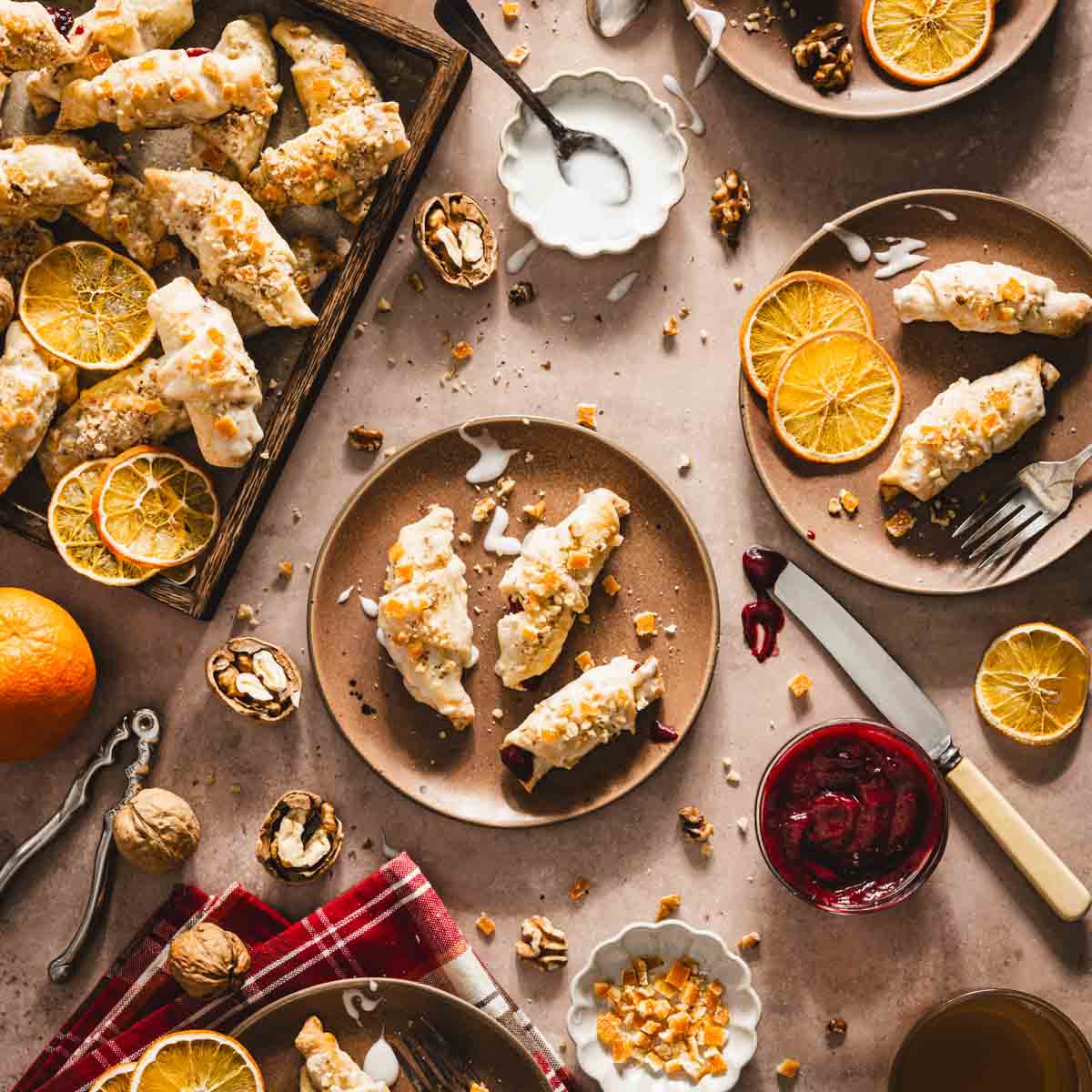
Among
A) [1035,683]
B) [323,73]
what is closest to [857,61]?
[323,73]

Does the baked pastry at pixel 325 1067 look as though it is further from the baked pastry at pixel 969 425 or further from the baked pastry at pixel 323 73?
the baked pastry at pixel 323 73

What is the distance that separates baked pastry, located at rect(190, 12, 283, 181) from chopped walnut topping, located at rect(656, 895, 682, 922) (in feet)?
7.32

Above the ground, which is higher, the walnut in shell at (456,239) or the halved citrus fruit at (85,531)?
the walnut in shell at (456,239)

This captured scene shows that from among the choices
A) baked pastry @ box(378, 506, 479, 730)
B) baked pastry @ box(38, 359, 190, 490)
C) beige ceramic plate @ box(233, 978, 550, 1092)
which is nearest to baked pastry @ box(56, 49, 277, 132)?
baked pastry @ box(38, 359, 190, 490)

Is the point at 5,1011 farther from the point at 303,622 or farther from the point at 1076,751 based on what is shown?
the point at 1076,751

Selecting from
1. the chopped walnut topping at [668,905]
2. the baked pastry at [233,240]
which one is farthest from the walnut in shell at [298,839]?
the baked pastry at [233,240]

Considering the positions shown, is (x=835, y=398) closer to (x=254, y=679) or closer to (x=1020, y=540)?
(x=1020, y=540)

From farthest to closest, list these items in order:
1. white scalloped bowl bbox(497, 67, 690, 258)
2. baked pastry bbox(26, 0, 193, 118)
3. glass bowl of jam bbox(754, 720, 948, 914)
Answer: white scalloped bowl bbox(497, 67, 690, 258), baked pastry bbox(26, 0, 193, 118), glass bowl of jam bbox(754, 720, 948, 914)

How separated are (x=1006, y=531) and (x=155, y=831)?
92.8 inches

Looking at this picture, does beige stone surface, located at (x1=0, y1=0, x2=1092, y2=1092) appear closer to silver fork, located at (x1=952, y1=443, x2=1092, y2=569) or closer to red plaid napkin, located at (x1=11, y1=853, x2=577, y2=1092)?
red plaid napkin, located at (x1=11, y1=853, x2=577, y2=1092)

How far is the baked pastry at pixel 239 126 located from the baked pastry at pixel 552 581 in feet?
4.10

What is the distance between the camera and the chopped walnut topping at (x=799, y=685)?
3158 mm

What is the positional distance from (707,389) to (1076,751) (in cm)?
140

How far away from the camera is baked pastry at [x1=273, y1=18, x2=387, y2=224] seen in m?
3.01
